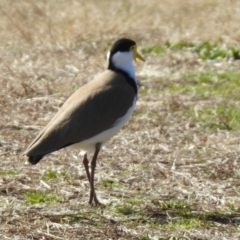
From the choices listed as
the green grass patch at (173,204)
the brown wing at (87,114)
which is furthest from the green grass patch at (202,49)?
the green grass patch at (173,204)

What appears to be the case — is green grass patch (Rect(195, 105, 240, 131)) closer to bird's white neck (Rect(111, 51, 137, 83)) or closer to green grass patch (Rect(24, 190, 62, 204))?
bird's white neck (Rect(111, 51, 137, 83))

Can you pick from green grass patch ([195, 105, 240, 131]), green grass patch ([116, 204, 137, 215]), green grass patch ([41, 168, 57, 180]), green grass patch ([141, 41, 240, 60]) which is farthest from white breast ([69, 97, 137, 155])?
green grass patch ([141, 41, 240, 60])

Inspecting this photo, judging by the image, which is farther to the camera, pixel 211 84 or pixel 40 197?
pixel 211 84

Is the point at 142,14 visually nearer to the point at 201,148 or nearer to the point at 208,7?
the point at 208,7

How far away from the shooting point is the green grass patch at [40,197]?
692 centimetres

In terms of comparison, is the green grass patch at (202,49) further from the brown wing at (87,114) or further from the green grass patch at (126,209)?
the green grass patch at (126,209)

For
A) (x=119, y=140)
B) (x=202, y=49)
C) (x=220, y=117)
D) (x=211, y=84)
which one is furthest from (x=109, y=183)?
(x=202, y=49)

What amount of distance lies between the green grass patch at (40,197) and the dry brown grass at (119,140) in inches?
2.6

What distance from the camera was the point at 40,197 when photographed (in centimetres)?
700

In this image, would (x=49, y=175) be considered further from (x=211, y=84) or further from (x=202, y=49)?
(x=202, y=49)

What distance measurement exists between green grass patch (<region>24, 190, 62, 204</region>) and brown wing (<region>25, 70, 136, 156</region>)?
413 millimetres

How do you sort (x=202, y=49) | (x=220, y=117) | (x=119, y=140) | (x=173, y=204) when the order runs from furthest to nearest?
1. (x=202, y=49)
2. (x=220, y=117)
3. (x=119, y=140)
4. (x=173, y=204)

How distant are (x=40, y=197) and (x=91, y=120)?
74cm

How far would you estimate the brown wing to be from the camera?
6895 mm
